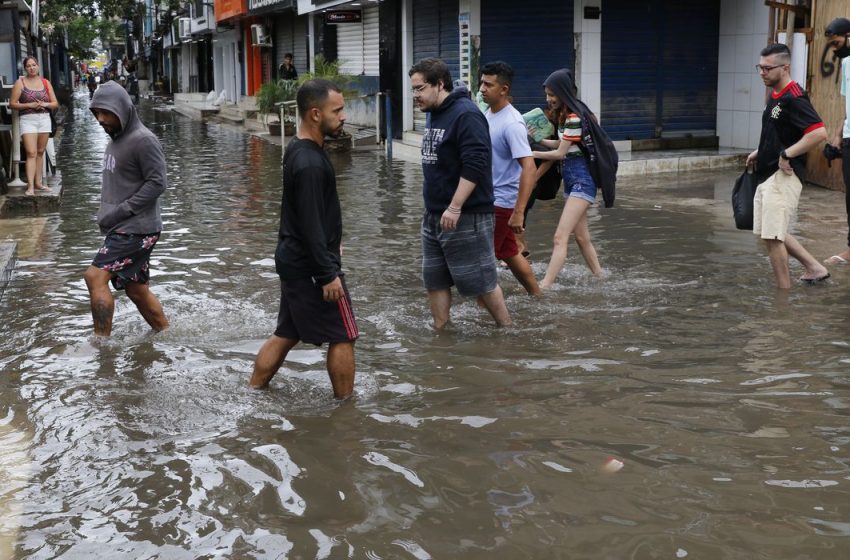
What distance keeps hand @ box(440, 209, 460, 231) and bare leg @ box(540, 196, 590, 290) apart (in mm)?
1906

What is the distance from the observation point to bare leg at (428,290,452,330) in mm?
6762

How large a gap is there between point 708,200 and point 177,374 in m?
8.45

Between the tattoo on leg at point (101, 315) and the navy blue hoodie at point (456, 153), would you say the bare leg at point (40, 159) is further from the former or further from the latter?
the navy blue hoodie at point (456, 153)

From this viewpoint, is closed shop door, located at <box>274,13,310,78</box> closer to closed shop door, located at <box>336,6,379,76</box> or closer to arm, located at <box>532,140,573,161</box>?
closed shop door, located at <box>336,6,379,76</box>

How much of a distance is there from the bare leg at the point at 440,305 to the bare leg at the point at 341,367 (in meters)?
1.48

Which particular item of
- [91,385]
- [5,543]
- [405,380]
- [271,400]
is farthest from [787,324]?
[5,543]

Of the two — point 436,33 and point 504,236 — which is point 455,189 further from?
point 436,33

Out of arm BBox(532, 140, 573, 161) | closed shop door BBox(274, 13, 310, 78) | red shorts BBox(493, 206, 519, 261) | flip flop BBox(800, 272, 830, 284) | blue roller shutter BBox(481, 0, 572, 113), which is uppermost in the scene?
closed shop door BBox(274, 13, 310, 78)

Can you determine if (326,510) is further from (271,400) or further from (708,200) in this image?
(708,200)

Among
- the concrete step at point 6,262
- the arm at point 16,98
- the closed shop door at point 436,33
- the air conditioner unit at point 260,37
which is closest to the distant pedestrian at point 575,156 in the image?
the concrete step at point 6,262

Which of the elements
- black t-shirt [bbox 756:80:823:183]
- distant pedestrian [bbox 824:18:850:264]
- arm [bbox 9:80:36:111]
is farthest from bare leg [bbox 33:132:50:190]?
distant pedestrian [bbox 824:18:850:264]

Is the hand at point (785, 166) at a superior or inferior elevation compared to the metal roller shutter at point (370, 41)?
inferior

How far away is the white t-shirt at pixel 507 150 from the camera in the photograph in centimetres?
699

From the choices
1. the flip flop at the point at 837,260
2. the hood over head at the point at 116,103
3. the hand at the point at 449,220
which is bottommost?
the flip flop at the point at 837,260
